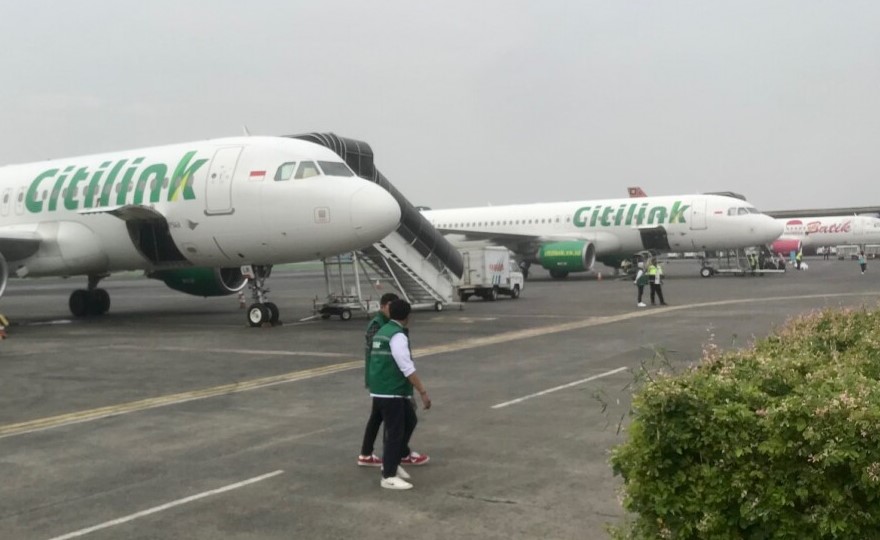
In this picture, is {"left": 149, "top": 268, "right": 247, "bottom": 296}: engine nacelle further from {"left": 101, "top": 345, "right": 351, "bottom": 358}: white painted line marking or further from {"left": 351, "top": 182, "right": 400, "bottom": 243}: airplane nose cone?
{"left": 101, "top": 345, "right": 351, "bottom": 358}: white painted line marking

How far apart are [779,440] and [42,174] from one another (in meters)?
24.5

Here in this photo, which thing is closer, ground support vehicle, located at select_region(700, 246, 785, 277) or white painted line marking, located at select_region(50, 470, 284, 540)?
white painted line marking, located at select_region(50, 470, 284, 540)

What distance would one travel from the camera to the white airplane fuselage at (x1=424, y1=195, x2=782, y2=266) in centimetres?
4153

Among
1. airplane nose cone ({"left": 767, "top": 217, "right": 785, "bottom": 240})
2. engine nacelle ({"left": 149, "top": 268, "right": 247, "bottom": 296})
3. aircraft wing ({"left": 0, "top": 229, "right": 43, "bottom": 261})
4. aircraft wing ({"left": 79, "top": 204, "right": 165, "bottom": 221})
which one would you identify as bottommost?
engine nacelle ({"left": 149, "top": 268, "right": 247, "bottom": 296})

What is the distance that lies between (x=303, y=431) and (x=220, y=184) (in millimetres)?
12264

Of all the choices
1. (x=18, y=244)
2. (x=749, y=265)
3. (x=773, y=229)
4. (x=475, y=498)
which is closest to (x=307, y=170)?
(x=18, y=244)

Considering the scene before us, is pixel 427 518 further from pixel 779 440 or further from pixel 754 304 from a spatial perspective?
pixel 754 304

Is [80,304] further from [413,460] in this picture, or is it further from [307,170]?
[413,460]

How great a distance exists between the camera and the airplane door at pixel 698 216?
4169 centimetres

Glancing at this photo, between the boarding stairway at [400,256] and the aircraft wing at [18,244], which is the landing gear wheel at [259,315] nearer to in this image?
the boarding stairway at [400,256]

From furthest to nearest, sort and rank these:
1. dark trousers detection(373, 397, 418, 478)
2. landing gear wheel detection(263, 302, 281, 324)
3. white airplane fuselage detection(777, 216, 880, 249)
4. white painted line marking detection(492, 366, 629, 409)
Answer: white airplane fuselage detection(777, 216, 880, 249) < landing gear wheel detection(263, 302, 281, 324) < white painted line marking detection(492, 366, 629, 409) < dark trousers detection(373, 397, 418, 478)

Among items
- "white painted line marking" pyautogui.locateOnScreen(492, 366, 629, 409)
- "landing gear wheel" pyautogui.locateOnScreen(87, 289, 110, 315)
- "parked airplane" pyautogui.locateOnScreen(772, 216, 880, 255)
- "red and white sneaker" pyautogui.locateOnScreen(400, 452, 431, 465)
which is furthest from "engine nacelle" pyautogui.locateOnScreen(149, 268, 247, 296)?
"parked airplane" pyautogui.locateOnScreen(772, 216, 880, 255)

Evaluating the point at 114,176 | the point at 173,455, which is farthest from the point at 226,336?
the point at 173,455

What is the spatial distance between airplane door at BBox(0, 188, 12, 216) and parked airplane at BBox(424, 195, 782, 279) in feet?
81.0
